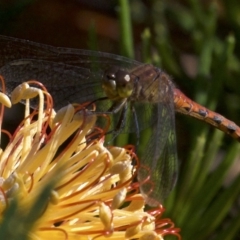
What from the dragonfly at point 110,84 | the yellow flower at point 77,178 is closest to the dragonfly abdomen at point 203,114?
the dragonfly at point 110,84

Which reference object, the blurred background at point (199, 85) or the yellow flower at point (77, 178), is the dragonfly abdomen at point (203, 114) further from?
the yellow flower at point (77, 178)

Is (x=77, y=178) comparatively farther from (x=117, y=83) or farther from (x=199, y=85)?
(x=199, y=85)

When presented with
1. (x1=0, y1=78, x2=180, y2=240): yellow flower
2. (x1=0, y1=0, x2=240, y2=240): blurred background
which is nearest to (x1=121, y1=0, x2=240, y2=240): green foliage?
(x1=0, y1=0, x2=240, y2=240): blurred background

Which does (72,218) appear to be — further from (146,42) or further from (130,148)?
(146,42)

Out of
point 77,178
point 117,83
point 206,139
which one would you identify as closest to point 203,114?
point 206,139

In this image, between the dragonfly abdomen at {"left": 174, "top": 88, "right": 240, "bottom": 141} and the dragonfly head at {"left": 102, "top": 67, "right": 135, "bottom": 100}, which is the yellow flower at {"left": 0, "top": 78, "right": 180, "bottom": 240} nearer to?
the dragonfly head at {"left": 102, "top": 67, "right": 135, "bottom": 100}

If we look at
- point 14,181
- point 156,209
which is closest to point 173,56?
point 156,209

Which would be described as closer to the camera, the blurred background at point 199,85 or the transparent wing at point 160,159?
the transparent wing at point 160,159
